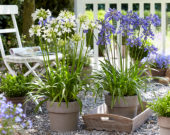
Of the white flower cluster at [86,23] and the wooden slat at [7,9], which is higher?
the wooden slat at [7,9]

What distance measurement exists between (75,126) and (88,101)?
101 centimetres

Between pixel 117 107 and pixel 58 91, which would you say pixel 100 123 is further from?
pixel 58 91

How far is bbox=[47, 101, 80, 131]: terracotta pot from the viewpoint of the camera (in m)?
2.84

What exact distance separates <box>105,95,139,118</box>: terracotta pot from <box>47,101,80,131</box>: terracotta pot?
0.28 metres

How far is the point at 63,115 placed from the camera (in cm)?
287

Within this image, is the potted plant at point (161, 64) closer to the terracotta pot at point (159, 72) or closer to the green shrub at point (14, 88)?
the terracotta pot at point (159, 72)

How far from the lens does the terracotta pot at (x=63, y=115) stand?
9.31 ft

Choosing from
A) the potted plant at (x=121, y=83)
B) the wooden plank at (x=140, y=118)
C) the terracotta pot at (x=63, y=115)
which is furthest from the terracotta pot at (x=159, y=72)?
the terracotta pot at (x=63, y=115)

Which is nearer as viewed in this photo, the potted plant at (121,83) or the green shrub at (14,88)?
the potted plant at (121,83)

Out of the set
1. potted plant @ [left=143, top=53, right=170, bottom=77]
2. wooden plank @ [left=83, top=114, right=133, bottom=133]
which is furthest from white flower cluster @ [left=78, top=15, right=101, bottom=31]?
potted plant @ [left=143, top=53, right=170, bottom=77]

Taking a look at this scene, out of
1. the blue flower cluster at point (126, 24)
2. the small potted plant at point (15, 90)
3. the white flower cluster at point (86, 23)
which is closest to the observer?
the white flower cluster at point (86, 23)

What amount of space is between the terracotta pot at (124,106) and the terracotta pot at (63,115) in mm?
281

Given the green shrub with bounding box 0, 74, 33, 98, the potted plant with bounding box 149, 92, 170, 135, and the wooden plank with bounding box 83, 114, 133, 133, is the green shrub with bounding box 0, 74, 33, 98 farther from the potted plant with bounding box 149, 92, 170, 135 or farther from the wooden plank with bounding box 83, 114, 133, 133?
the potted plant with bounding box 149, 92, 170, 135

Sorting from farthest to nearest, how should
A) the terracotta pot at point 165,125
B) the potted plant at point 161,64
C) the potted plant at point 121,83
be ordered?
Result: the potted plant at point 161,64, the potted plant at point 121,83, the terracotta pot at point 165,125
